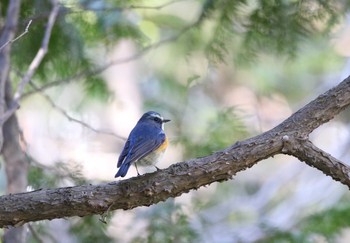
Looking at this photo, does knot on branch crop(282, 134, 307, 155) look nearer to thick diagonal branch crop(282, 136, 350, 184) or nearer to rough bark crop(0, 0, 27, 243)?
thick diagonal branch crop(282, 136, 350, 184)

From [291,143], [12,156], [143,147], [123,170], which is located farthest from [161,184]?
[12,156]

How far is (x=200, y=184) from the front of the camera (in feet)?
6.55

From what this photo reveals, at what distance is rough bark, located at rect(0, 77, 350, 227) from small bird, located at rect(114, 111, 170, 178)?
0.08 meters

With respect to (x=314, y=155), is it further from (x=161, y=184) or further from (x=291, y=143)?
(x=161, y=184)

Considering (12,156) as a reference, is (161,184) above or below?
below

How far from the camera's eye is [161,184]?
1.98 m

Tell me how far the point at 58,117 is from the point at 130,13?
4.62 ft

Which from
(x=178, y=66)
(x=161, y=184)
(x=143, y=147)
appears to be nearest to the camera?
(x=161, y=184)

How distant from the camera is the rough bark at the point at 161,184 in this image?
198 cm

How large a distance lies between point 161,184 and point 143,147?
0.77 feet

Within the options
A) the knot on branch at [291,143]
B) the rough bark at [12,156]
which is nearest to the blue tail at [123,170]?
the knot on branch at [291,143]

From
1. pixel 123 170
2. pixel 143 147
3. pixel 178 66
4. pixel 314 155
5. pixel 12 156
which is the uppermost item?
pixel 178 66

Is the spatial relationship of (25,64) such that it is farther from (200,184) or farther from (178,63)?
(200,184)

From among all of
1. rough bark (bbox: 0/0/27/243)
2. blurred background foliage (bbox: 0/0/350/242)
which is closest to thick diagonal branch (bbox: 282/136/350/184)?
blurred background foliage (bbox: 0/0/350/242)
